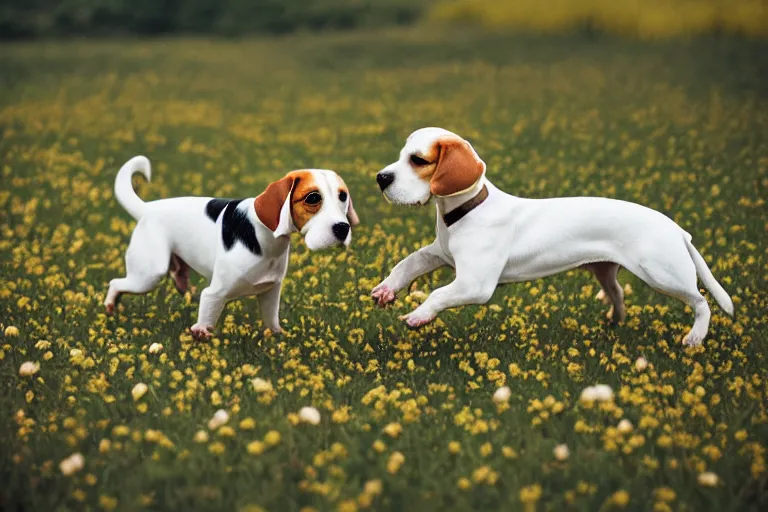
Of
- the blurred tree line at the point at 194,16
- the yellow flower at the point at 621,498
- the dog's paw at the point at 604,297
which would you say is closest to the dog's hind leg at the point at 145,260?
the dog's paw at the point at 604,297

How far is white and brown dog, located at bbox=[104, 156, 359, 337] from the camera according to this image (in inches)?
211

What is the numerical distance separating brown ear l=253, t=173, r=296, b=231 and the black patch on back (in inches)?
9.4

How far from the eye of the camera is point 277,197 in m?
5.47

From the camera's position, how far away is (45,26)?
34469 millimetres

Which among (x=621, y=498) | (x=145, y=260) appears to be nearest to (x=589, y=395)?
(x=621, y=498)

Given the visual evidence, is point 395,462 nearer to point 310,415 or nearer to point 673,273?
point 310,415

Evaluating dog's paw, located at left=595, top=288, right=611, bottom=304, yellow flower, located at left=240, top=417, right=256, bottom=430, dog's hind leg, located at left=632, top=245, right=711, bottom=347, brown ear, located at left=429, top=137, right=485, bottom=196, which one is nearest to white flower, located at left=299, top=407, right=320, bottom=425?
yellow flower, located at left=240, top=417, right=256, bottom=430

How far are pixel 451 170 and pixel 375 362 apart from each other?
3.93 feet

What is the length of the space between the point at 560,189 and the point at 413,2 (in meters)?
27.2

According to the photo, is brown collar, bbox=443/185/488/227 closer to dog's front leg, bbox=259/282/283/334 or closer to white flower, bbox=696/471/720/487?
dog's front leg, bbox=259/282/283/334

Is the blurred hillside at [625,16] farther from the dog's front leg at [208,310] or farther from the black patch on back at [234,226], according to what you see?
the dog's front leg at [208,310]

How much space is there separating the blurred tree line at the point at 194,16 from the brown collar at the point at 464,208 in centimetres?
2951

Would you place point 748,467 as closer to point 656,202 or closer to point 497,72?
point 656,202

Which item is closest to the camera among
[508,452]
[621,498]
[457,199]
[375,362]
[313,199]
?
[621,498]
